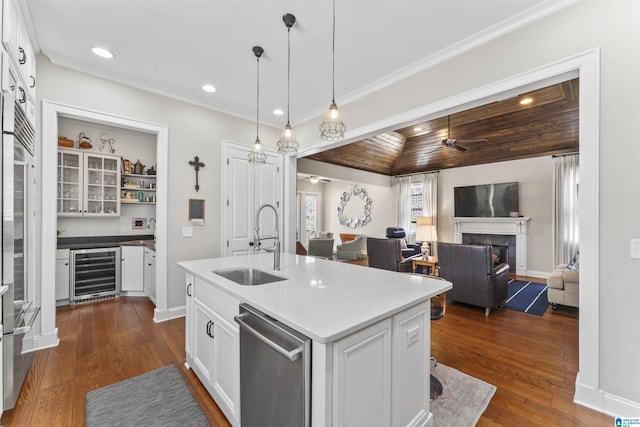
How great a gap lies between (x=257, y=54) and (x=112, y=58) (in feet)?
5.01

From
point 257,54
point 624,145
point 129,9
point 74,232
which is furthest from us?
point 74,232

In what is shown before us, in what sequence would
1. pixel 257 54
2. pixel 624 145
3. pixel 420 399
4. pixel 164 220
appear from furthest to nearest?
pixel 164 220, pixel 257 54, pixel 624 145, pixel 420 399

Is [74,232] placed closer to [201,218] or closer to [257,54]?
[201,218]

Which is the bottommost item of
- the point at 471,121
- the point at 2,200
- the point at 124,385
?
the point at 124,385

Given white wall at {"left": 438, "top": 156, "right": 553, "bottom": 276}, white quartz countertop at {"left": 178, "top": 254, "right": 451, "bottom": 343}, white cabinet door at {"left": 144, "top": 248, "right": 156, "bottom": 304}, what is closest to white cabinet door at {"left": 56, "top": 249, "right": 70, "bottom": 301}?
white cabinet door at {"left": 144, "top": 248, "right": 156, "bottom": 304}

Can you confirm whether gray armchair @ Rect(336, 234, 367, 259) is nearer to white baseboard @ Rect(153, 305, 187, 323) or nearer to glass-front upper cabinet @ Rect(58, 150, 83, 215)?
white baseboard @ Rect(153, 305, 187, 323)

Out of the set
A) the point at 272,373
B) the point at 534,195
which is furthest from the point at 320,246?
the point at 272,373

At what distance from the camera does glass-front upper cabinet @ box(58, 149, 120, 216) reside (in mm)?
4145

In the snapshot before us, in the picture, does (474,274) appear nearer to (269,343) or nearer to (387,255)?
(387,255)

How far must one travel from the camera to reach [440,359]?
2.56 m

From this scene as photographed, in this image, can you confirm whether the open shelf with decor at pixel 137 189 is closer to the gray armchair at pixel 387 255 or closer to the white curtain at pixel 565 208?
the gray armchair at pixel 387 255

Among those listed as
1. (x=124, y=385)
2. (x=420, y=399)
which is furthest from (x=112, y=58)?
(x=420, y=399)

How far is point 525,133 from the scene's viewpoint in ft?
18.6

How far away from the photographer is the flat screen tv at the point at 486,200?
6469 millimetres
